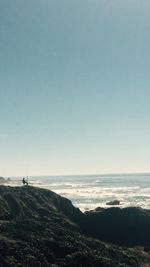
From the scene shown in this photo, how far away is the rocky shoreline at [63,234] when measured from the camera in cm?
3806

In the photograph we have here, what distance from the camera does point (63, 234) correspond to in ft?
147

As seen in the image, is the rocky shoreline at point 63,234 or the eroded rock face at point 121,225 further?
the eroded rock face at point 121,225

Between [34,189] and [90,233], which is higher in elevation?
[34,189]

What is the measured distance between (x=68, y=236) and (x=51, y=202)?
23.9m

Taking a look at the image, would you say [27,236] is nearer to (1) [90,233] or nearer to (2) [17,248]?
(2) [17,248]

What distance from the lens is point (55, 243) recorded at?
135 ft

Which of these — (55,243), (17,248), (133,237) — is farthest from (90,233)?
(17,248)

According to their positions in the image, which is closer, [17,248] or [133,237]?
[17,248]

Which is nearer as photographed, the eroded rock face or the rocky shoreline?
the rocky shoreline

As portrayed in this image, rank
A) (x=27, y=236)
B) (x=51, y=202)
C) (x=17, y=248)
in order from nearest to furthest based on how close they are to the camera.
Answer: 1. (x=17, y=248)
2. (x=27, y=236)
3. (x=51, y=202)

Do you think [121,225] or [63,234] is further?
[121,225]

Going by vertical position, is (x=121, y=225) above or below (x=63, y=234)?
below

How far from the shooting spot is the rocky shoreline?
3806 centimetres

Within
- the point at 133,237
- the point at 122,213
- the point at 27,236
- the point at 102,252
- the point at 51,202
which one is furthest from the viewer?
the point at 51,202
